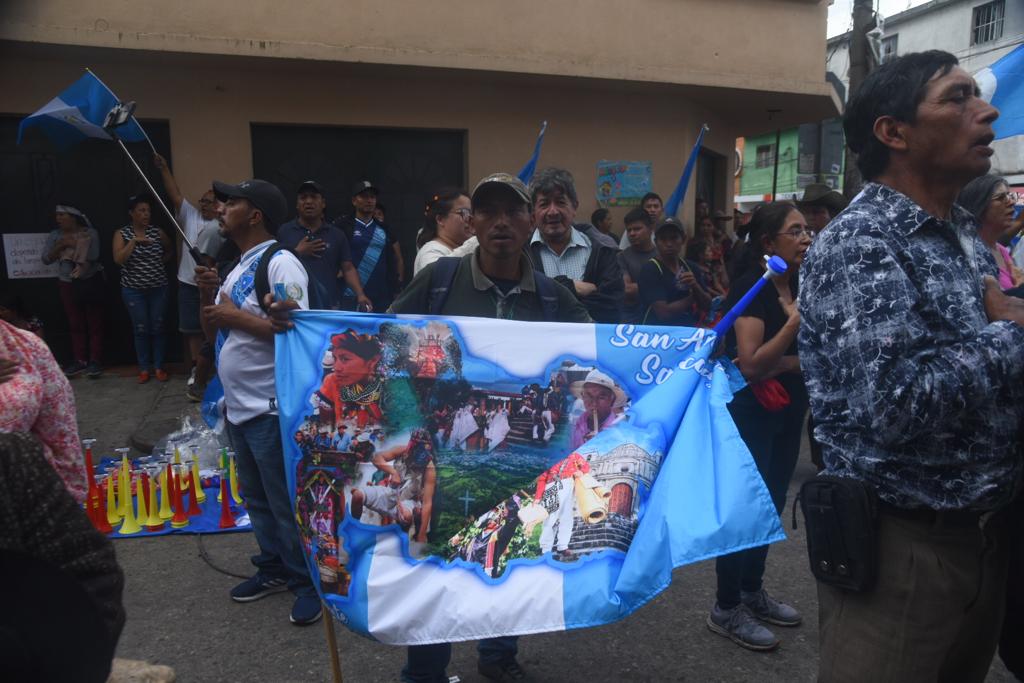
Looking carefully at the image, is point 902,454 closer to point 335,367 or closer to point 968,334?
point 968,334

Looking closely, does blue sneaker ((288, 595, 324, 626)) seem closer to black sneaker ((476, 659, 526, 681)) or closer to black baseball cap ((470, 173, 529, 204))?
black sneaker ((476, 659, 526, 681))

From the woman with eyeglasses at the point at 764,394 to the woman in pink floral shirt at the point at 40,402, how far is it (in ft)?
8.25

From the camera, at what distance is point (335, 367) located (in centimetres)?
272

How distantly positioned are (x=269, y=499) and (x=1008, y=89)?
4195 mm

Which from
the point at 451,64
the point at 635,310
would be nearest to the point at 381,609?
the point at 635,310

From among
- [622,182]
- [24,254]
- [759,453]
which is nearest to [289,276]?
[759,453]

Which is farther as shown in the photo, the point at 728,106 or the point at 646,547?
the point at 728,106

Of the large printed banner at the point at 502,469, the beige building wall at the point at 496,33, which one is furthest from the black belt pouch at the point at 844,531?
the beige building wall at the point at 496,33

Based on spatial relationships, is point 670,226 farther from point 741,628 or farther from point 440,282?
point 440,282

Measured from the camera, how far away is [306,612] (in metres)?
3.72

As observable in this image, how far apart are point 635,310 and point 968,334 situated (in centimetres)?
467

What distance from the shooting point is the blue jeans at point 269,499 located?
3.59 m

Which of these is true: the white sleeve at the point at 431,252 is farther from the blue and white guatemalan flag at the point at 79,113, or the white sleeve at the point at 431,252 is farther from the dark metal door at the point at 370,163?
the dark metal door at the point at 370,163

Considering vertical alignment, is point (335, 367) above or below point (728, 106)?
below
